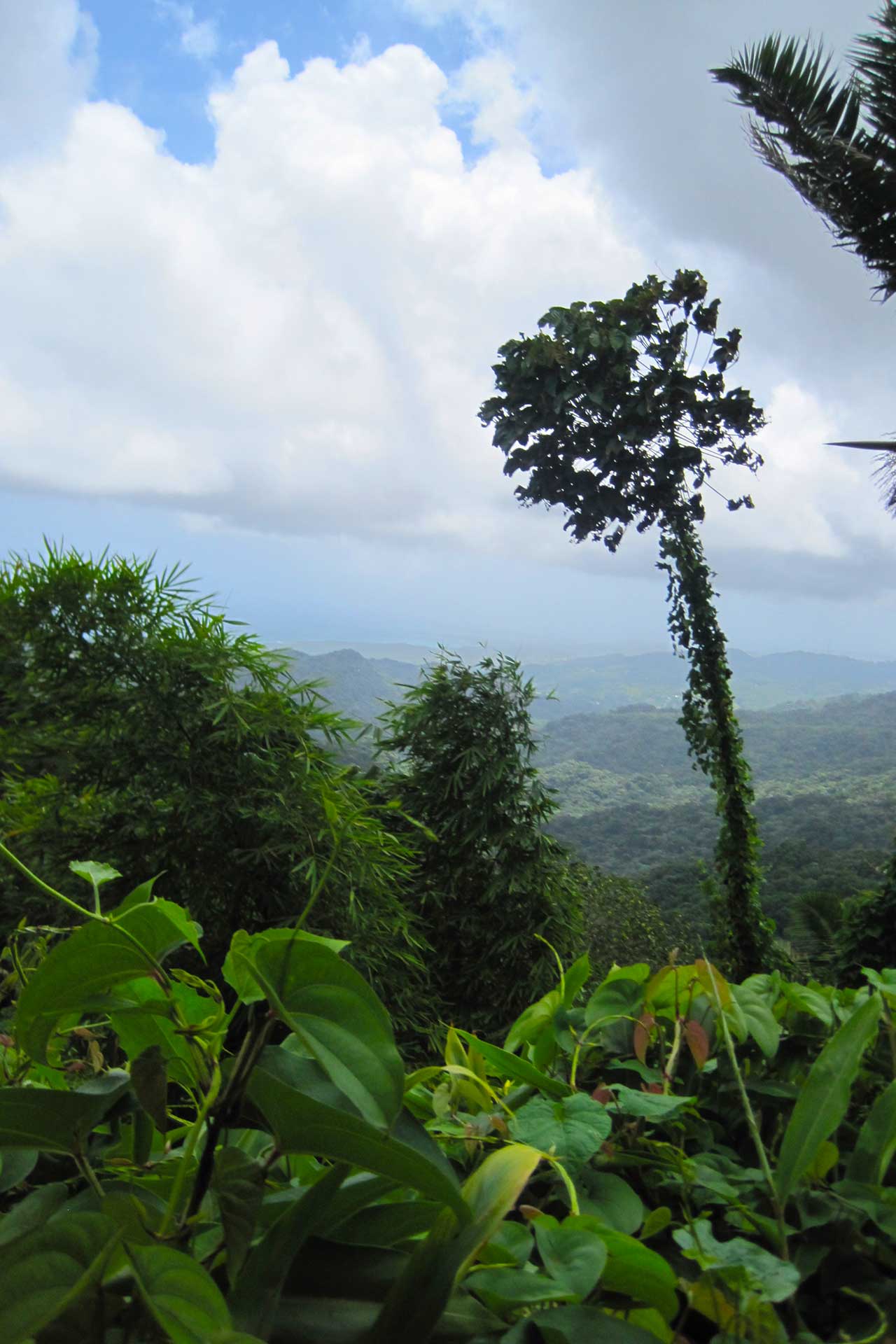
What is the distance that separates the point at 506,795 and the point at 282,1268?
3.71 m

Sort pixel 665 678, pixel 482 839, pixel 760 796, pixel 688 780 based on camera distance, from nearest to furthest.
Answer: pixel 482 839 → pixel 760 796 → pixel 688 780 → pixel 665 678

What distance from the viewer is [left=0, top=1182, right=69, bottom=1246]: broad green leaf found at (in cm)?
24

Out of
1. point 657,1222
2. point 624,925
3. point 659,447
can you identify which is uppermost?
point 659,447

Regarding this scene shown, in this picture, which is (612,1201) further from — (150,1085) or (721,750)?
(721,750)

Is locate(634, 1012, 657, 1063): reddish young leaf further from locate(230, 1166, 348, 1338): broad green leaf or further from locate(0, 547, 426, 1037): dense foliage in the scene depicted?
locate(0, 547, 426, 1037): dense foliage

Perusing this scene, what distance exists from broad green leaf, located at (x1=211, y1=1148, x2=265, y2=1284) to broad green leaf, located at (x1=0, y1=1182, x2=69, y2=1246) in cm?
6

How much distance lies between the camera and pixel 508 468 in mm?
5547

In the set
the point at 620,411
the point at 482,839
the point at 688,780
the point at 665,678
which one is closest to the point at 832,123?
the point at 620,411

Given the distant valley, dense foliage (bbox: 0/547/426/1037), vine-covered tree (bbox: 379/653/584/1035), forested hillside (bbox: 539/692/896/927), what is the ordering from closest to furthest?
dense foliage (bbox: 0/547/426/1037)
vine-covered tree (bbox: 379/653/584/1035)
the distant valley
forested hillside (bbox: 539/692/896/927)

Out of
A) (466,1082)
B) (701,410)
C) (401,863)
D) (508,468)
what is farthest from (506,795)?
(466,1082)

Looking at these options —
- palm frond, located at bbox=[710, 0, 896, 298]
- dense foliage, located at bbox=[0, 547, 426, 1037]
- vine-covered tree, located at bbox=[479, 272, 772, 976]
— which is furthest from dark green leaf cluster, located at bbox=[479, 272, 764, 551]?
dense foliage, located at bbox=[0, 547, 426, 1037]

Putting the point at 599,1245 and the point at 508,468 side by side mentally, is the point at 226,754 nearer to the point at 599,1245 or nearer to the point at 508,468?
the point at 599,1245

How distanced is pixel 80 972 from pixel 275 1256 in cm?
9

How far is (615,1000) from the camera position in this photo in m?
0.41
